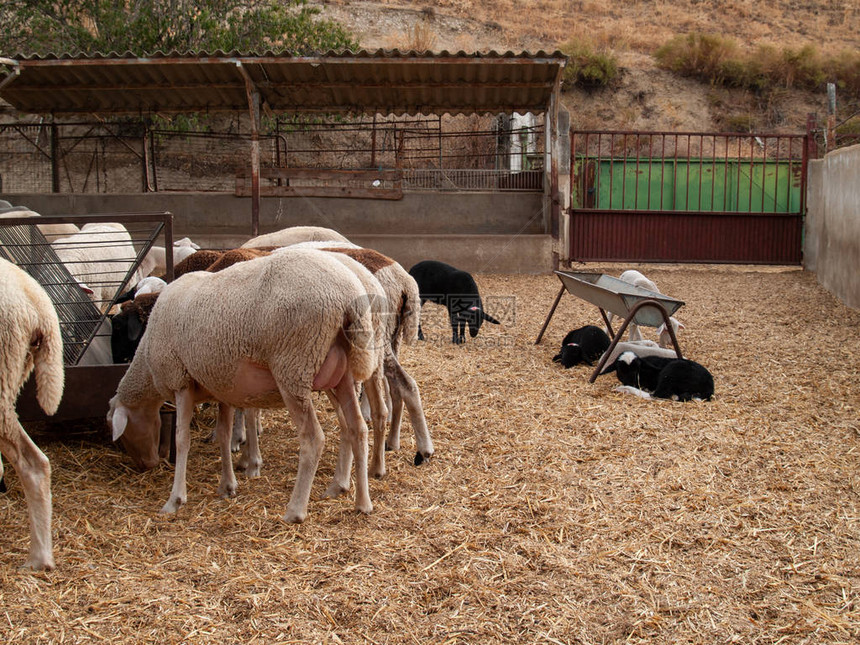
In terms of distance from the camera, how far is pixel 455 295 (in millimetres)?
8523

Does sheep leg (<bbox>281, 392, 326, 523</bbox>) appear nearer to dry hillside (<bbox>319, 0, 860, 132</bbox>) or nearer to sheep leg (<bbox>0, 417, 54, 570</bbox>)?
sheep leg (<bbox>0, 417, 54, 570</bbox>)

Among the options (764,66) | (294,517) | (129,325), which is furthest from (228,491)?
(764,66)

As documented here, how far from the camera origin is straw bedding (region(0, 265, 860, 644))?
9.41ft

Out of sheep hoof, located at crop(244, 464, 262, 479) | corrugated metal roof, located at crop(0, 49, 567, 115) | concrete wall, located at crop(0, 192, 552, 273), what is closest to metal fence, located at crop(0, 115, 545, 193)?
concrete wall, located at crop(0, 192, 552, 273)

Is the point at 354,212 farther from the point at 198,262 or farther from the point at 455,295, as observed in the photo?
the point at 198,262

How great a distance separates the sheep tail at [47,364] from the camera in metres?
3.44

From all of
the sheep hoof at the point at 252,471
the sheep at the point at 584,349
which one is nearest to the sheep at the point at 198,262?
the sheep hoof at the point at 252,471

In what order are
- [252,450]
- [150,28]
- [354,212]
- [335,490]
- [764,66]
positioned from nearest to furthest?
[335,490], [252,450], [354,212], [150,28], [764,66]

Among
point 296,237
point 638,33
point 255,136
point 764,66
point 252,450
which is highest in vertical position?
point 638,33

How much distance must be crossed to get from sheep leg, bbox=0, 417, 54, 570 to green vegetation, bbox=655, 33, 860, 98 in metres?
32.0

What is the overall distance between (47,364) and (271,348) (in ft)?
3.34

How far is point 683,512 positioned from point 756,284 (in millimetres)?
10125

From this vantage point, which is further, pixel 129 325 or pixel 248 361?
pixel 129 325

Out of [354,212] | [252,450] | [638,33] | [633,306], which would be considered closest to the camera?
[252,450]
